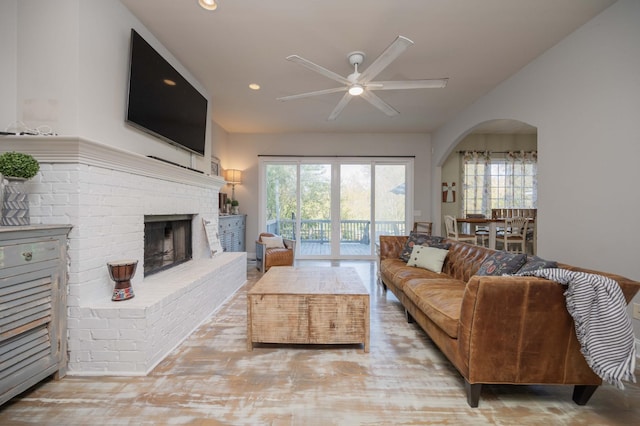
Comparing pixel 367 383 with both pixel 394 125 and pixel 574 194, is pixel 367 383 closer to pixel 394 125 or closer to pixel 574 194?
pixel 574 194

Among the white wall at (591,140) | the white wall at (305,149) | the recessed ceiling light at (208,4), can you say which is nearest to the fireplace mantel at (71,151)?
the recessed ceiling light at (208,4)

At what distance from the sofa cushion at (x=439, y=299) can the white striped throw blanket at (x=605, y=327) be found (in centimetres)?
58

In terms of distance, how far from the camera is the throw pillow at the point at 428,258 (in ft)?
10.2

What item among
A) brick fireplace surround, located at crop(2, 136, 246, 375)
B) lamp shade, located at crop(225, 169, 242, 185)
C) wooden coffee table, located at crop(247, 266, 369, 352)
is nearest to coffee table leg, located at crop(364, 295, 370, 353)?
wooden coffee table, located at crop(247, 266, 369, 352)

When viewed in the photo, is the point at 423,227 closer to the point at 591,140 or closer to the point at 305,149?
the point at 305,149

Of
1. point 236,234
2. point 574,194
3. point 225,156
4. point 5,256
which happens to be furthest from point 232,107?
point 574,194

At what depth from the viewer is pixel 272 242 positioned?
4.86 meters

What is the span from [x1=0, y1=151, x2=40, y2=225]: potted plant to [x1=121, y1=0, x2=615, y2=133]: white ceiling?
1.58 m

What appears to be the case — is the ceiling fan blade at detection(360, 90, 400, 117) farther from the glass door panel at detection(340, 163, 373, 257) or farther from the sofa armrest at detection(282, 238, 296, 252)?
the glass door panel at detection(340, 163, 373, 257)

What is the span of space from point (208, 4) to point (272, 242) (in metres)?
3.42

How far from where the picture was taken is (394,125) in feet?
18.3

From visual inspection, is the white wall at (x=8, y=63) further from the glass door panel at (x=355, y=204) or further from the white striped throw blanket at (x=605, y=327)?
the glass door panel at (x=355, y=204)

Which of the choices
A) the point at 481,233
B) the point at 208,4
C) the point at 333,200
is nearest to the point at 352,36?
the point at 208,4

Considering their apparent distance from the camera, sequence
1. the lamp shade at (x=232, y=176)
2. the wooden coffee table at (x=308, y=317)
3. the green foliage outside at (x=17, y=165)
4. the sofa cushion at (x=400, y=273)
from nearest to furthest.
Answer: the green foliage outside at (x=17, y=165) → the wooden coffee table at (x=308, y=317) → the sofa cushion at (x=400, y=273) → the lamp shade at (x=232, y=176)
